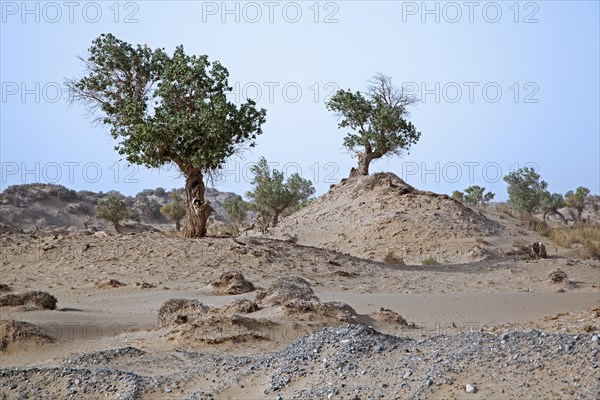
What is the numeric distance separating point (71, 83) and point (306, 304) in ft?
48.7

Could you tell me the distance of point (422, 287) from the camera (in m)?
20.5

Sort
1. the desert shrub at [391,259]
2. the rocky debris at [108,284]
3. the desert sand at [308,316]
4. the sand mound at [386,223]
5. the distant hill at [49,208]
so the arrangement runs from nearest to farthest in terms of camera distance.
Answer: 1. the desert sand at [308,316]
2. the rocky debris at [108,284]
3. the desert shrub at [391,259]
4. the sand mound at [386,223]
5. the distant hill at [49,208]

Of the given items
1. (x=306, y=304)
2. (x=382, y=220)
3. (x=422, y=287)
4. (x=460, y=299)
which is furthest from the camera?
(x=382, y=220)

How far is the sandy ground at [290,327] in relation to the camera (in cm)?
703

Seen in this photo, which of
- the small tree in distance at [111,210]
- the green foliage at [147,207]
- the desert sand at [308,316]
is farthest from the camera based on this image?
the green foliage at [147,207]

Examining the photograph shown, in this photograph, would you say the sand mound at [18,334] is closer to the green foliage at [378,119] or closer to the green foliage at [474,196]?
the green foliage at [378,119]

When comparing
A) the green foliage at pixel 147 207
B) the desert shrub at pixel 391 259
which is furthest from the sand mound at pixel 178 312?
the green foliage at pixel 147 207

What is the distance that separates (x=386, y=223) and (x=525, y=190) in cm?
2879

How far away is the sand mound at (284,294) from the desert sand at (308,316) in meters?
0.05

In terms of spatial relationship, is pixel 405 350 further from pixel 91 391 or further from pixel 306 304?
pixel 306 304

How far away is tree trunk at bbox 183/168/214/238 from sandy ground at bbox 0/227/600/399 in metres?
1.42

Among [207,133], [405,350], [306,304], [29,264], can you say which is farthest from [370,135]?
[405,350]

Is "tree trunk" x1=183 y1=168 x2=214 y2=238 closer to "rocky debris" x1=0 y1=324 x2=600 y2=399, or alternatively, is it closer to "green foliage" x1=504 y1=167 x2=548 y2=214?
"rocky debris" x1=0 y1=324 x2=600 y2=399

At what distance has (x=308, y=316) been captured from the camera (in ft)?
42.0
